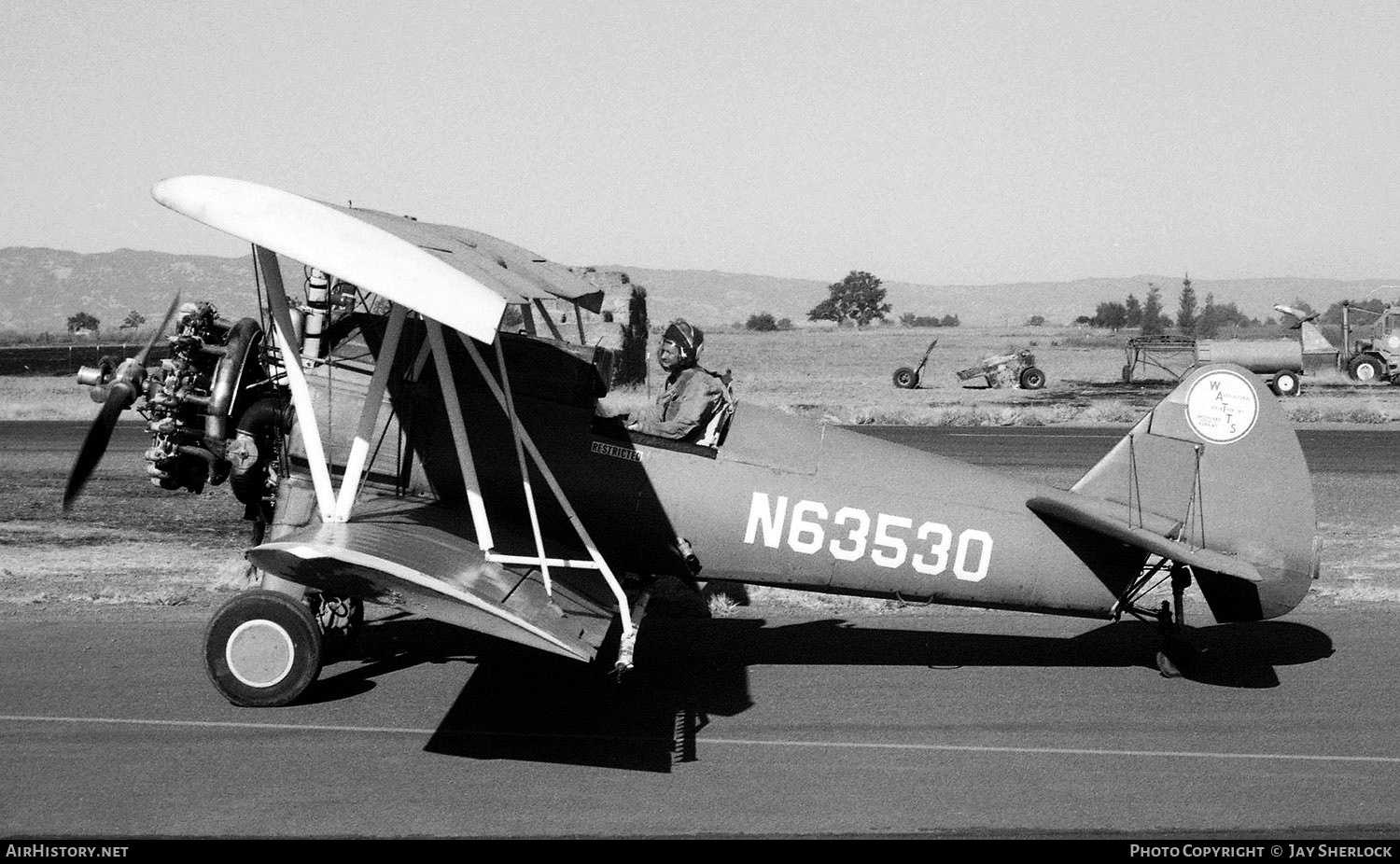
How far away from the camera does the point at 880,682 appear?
759 centimetres

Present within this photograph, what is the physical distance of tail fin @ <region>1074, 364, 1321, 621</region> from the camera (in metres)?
7.20

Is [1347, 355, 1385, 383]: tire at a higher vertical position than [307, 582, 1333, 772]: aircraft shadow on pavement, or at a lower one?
higher

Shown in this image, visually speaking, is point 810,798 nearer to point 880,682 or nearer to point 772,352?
point 880,682

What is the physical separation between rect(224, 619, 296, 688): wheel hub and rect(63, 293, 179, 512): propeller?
1431mm

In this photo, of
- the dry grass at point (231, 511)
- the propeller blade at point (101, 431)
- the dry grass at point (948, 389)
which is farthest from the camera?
the dry grass at point (948, 389)

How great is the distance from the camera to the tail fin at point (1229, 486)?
7199 mm

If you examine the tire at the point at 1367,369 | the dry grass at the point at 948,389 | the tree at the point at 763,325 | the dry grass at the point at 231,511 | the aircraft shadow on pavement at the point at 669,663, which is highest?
the tree at the point at 763,325

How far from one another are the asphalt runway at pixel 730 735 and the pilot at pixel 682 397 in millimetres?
1568


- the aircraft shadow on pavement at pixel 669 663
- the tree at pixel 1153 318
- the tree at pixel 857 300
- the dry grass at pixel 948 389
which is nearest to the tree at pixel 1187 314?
the tree at pixel 1153 318

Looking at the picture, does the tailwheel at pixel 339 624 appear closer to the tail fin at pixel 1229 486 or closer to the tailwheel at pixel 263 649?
the tailwheel at pixel 263 649

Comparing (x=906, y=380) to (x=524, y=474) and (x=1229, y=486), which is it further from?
(x=524, y=474)

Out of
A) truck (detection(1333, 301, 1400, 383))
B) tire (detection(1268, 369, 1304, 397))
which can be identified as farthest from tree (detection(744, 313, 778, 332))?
tire (detection(1268, 369, 1304, 397))

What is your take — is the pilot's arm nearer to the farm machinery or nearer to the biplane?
the biplane

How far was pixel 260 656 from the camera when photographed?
676 cm
